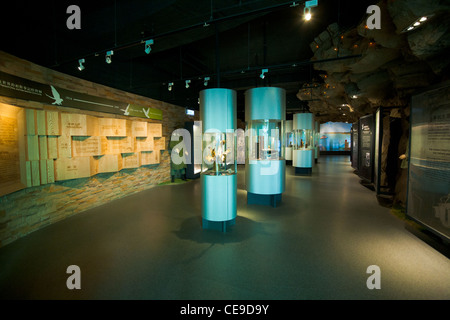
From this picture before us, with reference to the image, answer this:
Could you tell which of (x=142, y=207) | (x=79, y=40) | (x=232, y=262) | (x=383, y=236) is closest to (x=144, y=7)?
(x=79, y=40)

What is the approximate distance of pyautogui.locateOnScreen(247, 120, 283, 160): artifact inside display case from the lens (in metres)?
5.12

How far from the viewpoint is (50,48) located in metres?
4.05

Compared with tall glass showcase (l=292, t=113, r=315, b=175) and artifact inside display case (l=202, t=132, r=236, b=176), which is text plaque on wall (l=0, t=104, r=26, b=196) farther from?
tall glass showcase (l=292, t=113, r=315, b=175)

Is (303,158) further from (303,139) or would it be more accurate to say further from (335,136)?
(335,136)

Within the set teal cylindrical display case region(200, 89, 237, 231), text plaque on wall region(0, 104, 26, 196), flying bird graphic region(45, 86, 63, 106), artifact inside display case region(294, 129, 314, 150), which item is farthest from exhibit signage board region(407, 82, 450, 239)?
flying bird graphic region(45, 86, 63, 106)

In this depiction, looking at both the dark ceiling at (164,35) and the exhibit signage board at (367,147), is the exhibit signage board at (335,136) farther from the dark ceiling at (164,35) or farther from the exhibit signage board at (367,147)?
the exhibit signage board at (367,147)

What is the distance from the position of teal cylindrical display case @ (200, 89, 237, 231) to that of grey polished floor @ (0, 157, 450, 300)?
461 millimetres

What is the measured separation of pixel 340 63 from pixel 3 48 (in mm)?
7538

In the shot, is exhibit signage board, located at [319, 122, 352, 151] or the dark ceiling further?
exhibit signage board, located at [319, 122, 352, 151]

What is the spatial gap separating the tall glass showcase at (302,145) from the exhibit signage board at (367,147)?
2.43 metres

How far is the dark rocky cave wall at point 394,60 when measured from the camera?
2.88 meters

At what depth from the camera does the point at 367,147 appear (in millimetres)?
6832

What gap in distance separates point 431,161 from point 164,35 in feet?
16.6

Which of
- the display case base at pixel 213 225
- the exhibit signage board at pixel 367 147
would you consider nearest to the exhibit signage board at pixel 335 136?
the exhibit signage board at pixel 367 147
